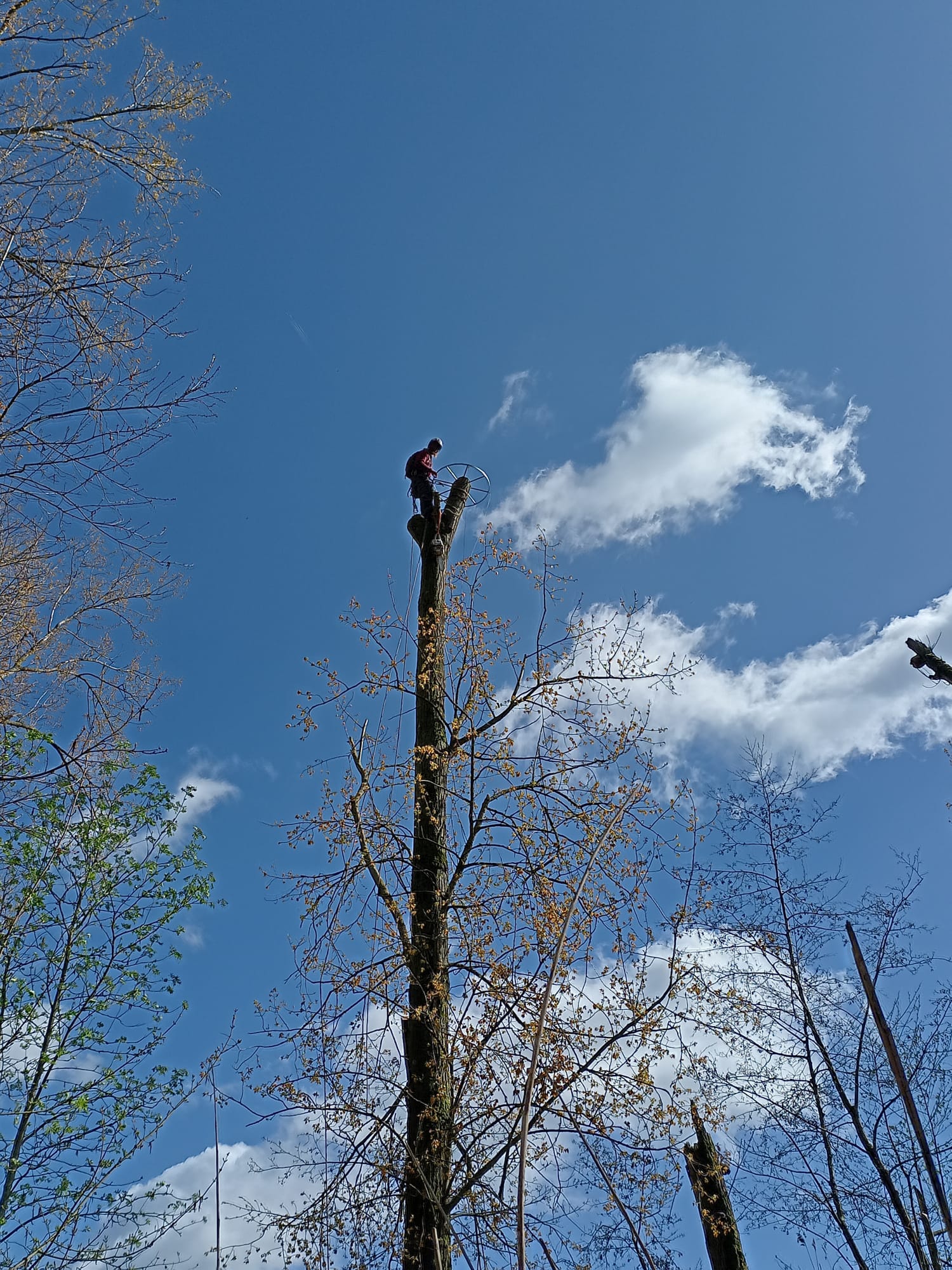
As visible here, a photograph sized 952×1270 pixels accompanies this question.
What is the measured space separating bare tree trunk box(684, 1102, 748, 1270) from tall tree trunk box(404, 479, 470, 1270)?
1.76m

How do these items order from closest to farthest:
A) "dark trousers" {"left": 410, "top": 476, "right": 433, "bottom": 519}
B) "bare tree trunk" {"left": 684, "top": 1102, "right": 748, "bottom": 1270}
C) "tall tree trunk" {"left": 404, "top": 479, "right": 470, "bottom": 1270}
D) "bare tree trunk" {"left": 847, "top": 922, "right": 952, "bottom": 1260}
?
"bare tree trunk" {"left": 847, "top": 922, "right": 952, "bottom": 1260}, "tall tree trunk" {"left": 404, "top": 479, "right": 470, "bottom": 1270}, "bare tree trunk" {"left": 684, "top": 1102, "right": 748, "bottom": 1270}, "dark trousers" {"left": 410, "top": 476, "right": 433, "bottom": 519}

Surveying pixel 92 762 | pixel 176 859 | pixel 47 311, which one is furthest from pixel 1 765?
pixel 47 311

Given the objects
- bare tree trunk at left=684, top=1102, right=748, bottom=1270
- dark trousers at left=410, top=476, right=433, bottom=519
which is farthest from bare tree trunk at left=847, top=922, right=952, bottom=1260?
dark trousers at left=410, top=476, right=433, bottom=519

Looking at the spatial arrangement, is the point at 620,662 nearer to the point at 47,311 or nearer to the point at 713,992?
the point at 713,992

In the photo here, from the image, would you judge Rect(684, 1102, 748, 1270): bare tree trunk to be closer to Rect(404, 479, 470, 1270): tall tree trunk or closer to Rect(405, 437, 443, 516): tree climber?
Rect(404, 479, 470, 1270): tall tree trunk

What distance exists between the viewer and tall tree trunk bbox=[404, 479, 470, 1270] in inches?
183

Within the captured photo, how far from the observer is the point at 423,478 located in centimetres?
768

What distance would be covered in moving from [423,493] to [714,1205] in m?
5.50

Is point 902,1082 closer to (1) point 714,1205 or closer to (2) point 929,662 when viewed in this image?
(1) point 714,1205

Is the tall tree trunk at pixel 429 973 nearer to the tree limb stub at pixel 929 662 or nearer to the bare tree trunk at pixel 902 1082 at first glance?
the bare tree trunk at pixel 902 1082

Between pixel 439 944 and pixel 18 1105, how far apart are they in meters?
2.88

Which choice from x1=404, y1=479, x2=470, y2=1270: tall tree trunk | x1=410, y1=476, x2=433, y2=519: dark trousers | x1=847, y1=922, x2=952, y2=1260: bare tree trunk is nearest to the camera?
x1=847, y1=922, x2=952, y2=1260: bare tree trunk

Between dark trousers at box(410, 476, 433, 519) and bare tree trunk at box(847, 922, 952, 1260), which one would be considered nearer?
bare tree trunk at box(847, 922, 952, 1260)

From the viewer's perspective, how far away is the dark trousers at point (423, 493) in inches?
294
